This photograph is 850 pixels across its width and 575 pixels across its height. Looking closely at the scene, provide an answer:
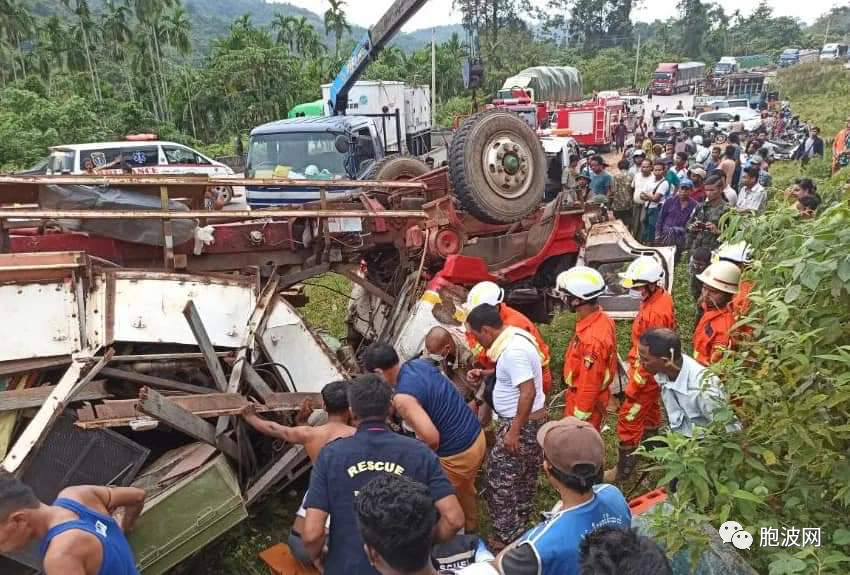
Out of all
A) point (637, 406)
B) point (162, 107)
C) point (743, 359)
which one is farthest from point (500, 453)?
point (162, 107)

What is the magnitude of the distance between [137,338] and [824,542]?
129 inches

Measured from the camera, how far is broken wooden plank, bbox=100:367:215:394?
3326 mm

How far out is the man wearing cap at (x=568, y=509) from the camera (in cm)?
175

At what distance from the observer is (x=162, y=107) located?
104 ft

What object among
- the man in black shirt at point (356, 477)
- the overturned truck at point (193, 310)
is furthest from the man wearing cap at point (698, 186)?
the man in black shirt at point (356, 477)

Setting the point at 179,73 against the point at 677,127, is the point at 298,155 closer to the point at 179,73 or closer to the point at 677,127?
the point at 677,127

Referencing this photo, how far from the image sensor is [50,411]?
9.66 feet

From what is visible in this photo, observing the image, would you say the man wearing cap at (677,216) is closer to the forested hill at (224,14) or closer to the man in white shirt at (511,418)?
the man in white shirt at (511,418)

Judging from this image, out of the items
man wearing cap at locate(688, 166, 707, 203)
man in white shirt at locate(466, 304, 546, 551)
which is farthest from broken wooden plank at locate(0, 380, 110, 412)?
man wearing cap at locate(688, 166, 707, 203)

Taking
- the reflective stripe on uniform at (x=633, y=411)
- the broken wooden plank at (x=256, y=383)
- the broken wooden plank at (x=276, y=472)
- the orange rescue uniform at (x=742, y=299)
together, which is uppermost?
the orange rescue uniform at (x=742, y=299)

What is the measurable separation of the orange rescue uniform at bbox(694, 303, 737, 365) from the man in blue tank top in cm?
295

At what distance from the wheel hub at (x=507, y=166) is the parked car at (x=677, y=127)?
1481 cm

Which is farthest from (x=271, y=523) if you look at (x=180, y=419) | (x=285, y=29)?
(x=285, y=29)

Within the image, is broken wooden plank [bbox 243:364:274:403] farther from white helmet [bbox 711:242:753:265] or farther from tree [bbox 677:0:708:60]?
tree [bbox 677:0:708:60]
